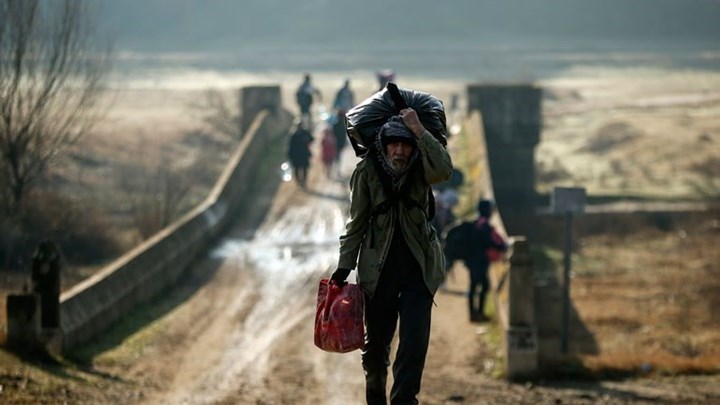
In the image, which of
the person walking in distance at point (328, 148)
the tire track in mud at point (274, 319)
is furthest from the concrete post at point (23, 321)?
A: the person walking in distance at point (328, 148)

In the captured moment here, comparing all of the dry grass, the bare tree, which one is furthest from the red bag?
the bare tree

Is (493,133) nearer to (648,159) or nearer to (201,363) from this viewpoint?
(648,159)

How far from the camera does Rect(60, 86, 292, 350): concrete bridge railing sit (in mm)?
18531

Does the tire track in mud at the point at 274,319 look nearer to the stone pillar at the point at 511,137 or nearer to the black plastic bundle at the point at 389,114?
the black plastic bundle at the point at 389,114

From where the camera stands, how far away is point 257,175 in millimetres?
34094

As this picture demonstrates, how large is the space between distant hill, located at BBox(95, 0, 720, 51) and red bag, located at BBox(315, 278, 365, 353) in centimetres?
10271

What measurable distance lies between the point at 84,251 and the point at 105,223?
2.34m

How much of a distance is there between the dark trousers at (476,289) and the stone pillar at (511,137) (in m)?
17.0

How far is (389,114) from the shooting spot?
980 cm

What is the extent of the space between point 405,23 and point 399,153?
118 metres

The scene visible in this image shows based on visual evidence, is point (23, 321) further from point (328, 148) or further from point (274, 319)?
point (328, 148)

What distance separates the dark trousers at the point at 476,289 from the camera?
20469 millimetres

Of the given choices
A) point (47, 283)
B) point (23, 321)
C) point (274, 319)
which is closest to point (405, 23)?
point (274, 319)

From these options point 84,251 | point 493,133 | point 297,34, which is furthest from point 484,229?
point 297,34
